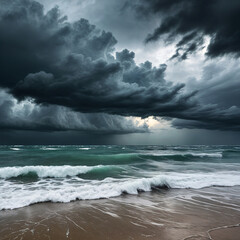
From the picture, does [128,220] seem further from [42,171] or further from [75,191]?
[42,171]

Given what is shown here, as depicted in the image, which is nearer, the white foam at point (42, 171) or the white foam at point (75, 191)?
the white foam at point (75, 191)

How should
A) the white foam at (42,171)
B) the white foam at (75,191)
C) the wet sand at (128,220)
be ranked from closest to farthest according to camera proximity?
1. the wet sand at (128,220)
2. the white foam at (75,191)
3. the white foam at (42,171)

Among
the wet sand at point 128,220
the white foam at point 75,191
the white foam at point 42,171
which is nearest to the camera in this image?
the wet sand at point 128,220

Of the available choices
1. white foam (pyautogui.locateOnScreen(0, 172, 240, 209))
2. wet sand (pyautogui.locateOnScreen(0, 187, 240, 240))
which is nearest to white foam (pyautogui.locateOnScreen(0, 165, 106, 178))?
white foam (pyautogui.locateOnScreen(0, 172, 240, 209))

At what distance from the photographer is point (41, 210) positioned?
18.1 ft

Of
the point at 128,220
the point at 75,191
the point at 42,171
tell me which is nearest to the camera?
the point at 128,220

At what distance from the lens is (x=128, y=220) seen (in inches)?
191

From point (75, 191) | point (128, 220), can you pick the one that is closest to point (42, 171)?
point (75, 191)

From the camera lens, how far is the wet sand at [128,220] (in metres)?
4.00

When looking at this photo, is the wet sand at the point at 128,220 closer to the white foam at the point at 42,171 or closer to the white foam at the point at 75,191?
the white foam at the point at 75,191

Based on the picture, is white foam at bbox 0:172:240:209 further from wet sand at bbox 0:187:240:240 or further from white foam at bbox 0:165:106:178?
white foam at bbox 0:165:106:178

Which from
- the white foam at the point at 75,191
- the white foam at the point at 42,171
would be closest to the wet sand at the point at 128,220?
the white foam at the point at 75,191

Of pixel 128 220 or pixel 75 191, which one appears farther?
pixel 75 191

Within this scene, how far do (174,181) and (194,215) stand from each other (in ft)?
14.8
